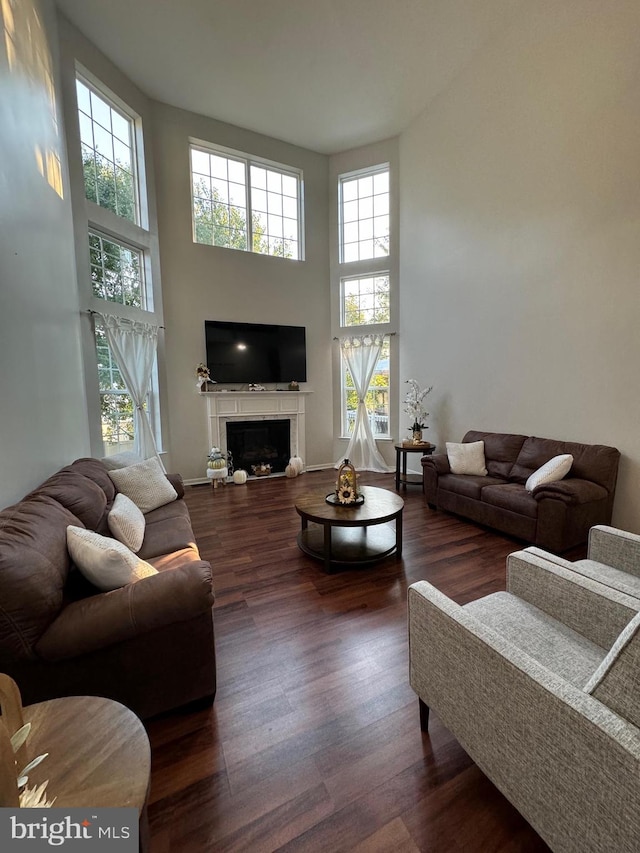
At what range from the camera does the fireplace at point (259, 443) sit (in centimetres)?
572

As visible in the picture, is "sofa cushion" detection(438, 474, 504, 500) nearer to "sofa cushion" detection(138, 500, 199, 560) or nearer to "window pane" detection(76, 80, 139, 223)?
"sofa cushion" detection(138, 500, 199, 560)

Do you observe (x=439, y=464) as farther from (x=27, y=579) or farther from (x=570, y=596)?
(x=27, y=579)

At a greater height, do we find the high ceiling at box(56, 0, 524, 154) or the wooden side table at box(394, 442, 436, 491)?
the high ceiling at box(56, 0, 524, 154)

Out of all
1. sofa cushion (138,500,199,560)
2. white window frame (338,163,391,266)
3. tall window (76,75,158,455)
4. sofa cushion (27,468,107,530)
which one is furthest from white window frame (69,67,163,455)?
white window frame (338,163,391,266)

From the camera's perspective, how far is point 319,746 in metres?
1.46

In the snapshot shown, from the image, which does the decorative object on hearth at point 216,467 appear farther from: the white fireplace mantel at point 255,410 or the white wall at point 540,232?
the white wall at point 540,232

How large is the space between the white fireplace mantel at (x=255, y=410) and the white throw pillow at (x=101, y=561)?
3.75 m

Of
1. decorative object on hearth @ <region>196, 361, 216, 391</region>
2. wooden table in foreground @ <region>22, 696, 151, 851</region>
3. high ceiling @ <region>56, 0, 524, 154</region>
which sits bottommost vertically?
wooden table in foreground @ <region>22, 696, 151, 851</region>

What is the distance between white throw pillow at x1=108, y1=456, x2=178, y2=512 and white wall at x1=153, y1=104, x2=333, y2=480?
210cm

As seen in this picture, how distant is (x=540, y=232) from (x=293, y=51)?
134 inches

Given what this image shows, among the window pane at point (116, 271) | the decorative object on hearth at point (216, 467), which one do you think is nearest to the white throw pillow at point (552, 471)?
the decorative object on hearth at point (216, 467)

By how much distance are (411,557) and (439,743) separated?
63.5 inches

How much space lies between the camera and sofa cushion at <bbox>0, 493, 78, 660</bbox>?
1308mm

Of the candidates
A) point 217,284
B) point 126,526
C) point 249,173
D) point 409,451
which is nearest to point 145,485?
point 126,526
